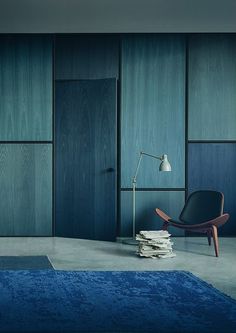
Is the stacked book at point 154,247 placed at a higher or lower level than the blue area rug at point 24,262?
higher

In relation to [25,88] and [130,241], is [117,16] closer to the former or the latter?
[25,88]

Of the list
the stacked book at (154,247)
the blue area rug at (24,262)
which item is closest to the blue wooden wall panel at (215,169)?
the stacked book at (154,247)

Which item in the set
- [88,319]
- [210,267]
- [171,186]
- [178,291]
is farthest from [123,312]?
[171,186]

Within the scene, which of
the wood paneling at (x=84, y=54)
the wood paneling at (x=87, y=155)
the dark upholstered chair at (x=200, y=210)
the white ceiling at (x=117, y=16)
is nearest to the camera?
the white ceiling at (x=117, y=16)

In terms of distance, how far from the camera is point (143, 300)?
4.95 m

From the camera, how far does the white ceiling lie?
7.73m

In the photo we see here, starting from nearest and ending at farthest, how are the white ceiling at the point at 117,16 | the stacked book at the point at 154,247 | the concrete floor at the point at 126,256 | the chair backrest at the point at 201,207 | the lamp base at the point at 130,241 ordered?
the concrete floor at the point at 126,256 < the stacked book at the point at 154,247 < the white ceiling at the point at 117,16 < the chair backrest at the point at 201,207 < the lamp base at the point at 130,241

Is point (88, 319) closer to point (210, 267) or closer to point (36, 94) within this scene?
point (210, 267)

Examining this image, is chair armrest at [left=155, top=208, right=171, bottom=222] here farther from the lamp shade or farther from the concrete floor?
the lamp shade

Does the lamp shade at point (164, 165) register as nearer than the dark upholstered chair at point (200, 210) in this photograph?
No

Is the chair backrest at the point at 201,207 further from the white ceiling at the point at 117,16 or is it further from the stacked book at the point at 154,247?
the white ceiling at the point at 117,16

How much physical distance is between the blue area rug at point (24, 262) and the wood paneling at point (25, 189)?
1752 millimetres

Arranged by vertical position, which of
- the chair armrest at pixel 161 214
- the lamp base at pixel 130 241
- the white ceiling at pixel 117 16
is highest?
the white ceiling at pixel 117 16

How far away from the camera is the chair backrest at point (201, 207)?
320 inches
